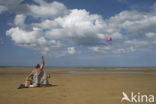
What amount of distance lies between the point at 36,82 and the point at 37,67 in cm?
111

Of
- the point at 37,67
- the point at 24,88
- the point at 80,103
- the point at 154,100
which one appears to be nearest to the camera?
the point at 80,103

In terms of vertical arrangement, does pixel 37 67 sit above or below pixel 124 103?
above

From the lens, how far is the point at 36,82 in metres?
11.3

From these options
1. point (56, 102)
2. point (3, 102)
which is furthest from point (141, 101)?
point (3, 102)

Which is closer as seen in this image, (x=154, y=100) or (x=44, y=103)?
(x=44, y=103)

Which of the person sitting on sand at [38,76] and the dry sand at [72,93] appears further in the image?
the person sitting on sand at [38,76]

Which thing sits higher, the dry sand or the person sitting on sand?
the person sitting on sand

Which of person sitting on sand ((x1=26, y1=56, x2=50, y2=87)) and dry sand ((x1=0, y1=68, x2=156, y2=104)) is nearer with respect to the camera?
dry sand ((x1=0, y1=68, x2=156, y2=104))

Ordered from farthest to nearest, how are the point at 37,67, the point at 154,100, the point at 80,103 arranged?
the point at 37,67 → the point at 154,100 → the point at 80,103

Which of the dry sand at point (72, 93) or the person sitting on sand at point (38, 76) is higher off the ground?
the person sitting on sand at point (38, 76)

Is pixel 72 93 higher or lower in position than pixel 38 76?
lower

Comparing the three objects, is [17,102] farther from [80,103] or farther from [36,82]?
[36,82]

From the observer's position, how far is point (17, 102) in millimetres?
7078

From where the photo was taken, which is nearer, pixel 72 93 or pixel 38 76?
pixel 72 93
